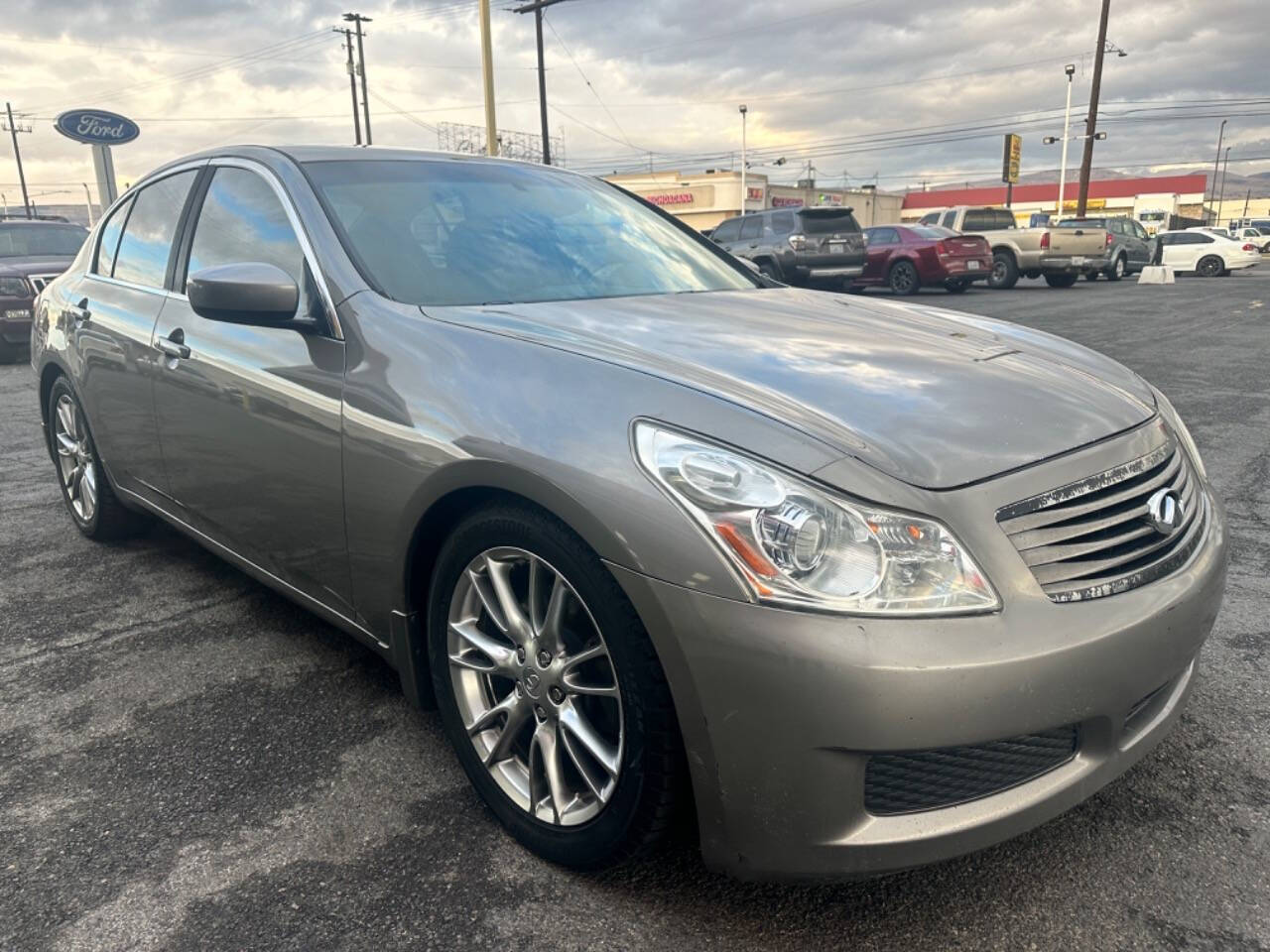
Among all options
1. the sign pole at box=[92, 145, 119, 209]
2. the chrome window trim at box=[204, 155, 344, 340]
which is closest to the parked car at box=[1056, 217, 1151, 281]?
the sign pole at box=[92, 145, 119, 209]

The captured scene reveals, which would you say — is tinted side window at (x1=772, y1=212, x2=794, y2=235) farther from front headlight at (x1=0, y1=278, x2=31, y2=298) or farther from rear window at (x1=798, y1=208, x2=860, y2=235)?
front headlight at (x1=0, y1=278, x2=31, y2=298)

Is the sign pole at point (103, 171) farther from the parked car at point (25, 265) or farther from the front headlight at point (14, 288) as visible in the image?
the front headlight at point (14, 288)

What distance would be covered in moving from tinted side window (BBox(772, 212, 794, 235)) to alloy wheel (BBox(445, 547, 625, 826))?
16092mm

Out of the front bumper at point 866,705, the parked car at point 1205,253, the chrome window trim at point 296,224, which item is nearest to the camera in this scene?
the front bumper at point 866,705

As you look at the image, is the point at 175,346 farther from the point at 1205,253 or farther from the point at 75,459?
the point at 1205,253

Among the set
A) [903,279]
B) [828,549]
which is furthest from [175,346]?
[903,279]

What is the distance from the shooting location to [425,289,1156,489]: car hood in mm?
1798

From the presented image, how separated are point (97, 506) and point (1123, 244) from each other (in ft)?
80.7

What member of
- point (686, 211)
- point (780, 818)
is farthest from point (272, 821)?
point (686, 211)

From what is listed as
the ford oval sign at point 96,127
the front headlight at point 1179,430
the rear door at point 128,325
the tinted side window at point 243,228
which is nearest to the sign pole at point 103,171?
Result: the ford oval sign at point 96,127

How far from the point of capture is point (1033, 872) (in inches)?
79.4

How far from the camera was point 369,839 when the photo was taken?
2188 millimetres

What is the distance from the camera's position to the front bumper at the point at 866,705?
157 cm

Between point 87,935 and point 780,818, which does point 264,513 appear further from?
point 780,818
